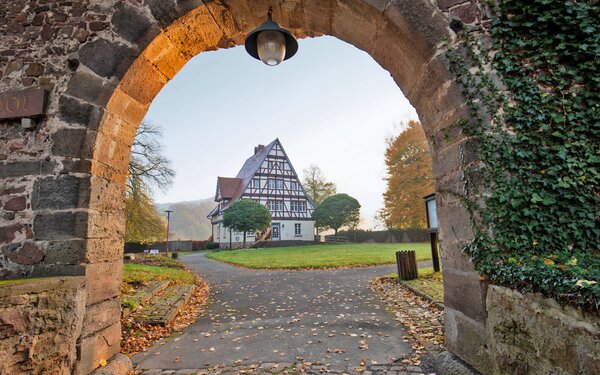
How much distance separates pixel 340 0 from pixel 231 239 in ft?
102

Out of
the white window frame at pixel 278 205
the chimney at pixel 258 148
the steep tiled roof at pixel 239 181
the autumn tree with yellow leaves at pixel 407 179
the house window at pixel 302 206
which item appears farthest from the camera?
the chimney at pixel 258 148

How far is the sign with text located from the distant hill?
315 feet

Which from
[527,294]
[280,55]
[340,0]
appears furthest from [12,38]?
[527,294]

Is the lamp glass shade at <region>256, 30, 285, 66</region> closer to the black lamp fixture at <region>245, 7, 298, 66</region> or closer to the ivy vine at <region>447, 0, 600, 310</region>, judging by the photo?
the black lamp fixture at <region>245, 7, 298, 66</region>

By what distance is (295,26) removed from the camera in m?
3.81

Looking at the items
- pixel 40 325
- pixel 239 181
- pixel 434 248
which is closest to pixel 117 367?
pixel 40 325

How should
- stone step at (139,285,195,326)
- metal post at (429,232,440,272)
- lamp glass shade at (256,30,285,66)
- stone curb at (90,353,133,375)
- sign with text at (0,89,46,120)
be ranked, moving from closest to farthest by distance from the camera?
Answer: stone curb at (90,353,133,375) → sign with text at (0,89,46,120) → lamp glass shade at (256,30,285,66) → stone step at (139,285,195,326) → metal post at (429,232,440,272)

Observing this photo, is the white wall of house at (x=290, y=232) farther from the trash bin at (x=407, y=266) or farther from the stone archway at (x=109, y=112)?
the stone archway at (x=109, y=112)

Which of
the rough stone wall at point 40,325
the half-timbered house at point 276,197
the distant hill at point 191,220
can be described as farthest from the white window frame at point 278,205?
the distant hill at point 191,220

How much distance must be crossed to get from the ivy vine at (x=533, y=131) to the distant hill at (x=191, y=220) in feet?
322

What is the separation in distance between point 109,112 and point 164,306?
3699 mm

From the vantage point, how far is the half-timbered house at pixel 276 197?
33.4 metres

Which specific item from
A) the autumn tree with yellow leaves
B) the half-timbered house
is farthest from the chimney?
the autumn tree with yellow leaves

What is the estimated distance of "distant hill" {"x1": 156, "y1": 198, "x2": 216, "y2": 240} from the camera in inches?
3836
